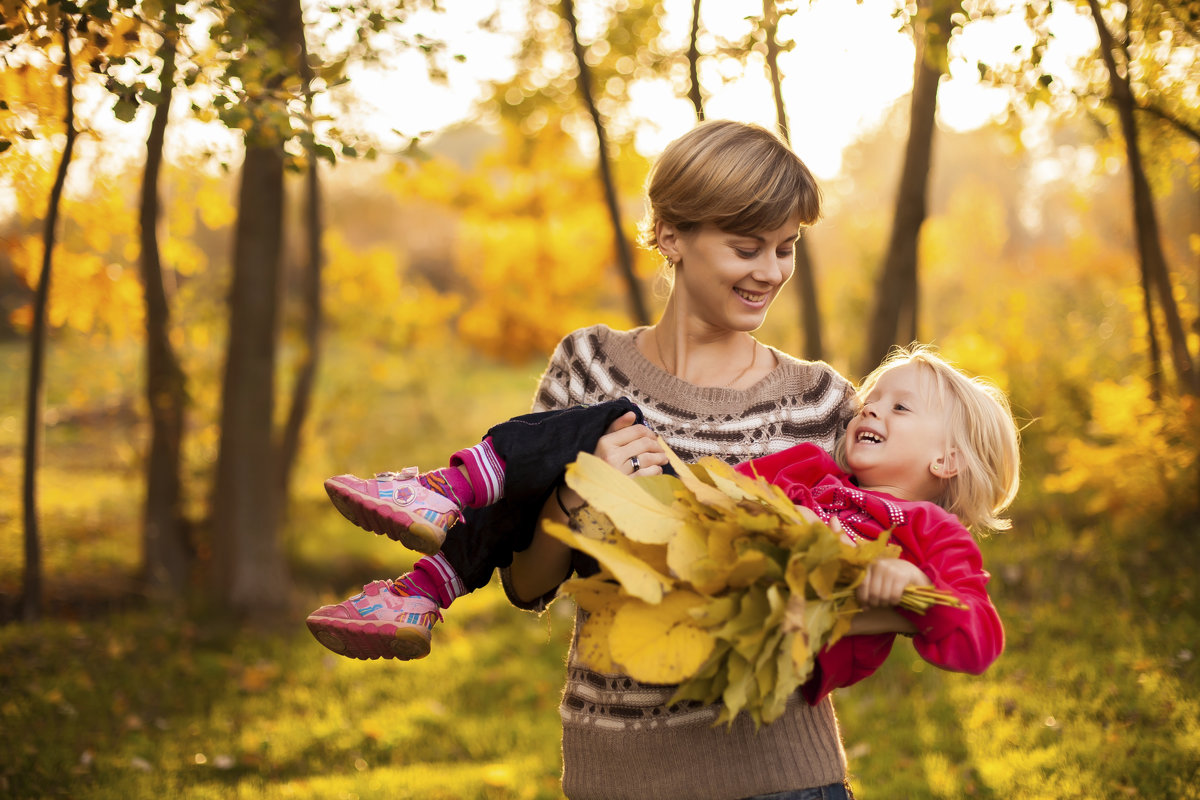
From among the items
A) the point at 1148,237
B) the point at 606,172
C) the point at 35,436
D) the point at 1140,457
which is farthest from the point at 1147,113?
the point at 35,436

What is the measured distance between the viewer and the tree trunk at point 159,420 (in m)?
6.06

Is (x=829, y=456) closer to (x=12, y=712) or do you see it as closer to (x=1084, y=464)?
(x=12, y=712)

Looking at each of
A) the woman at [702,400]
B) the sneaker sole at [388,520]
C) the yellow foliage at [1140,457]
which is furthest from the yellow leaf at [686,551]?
the yellow foliage at [1140,457]

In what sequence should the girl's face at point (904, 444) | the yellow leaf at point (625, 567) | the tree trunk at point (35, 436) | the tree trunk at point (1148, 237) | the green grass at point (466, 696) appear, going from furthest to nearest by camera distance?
the tree trunk at point (35, 436) < the tree trunk at point (1148, 237) < the green grass at point (466, 696) < the girl's face at point (904, 444) < the yellow leaf at point (625, 567)

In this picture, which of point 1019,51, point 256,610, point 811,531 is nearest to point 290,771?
point 256,610

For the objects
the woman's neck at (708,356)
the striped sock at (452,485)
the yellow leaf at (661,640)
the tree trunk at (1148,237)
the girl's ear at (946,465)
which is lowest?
the yellow leaf at (661,640)

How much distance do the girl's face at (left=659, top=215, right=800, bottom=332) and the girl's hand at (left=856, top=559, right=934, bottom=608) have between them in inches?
26.5

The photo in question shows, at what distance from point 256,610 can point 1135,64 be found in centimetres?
628

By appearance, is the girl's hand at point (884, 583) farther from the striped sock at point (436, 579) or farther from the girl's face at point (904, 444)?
the striped sock at point (436, 579)

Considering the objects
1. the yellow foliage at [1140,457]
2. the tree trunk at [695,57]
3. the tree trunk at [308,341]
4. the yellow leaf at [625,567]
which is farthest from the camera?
the tree trunk at [308,341]

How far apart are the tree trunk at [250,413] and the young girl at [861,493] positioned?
4.73 metres

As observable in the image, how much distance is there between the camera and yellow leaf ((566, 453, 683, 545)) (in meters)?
1.52

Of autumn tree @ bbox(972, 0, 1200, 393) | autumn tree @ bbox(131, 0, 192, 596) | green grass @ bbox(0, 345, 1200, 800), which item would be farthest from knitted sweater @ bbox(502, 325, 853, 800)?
autumn tree @ bbox(131, 0, 192, 596)

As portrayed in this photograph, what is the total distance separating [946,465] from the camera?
84.7 inches
